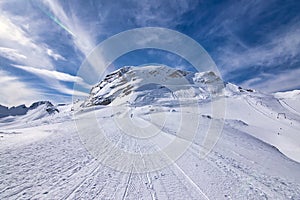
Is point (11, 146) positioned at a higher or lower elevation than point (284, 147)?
higher

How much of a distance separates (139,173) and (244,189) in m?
3.59

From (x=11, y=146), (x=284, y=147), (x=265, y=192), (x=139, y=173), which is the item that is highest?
(x=11, y=146)

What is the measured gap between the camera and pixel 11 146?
9.31 m

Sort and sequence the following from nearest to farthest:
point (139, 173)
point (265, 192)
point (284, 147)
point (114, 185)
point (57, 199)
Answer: point (57, 199)
point (114, 185)
point (265, 192)
point (139, 173)
point (284, 147)

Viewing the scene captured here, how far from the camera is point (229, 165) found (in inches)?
342

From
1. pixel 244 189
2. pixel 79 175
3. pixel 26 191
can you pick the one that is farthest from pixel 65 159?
pixel 244 189

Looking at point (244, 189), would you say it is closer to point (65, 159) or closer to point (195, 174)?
point (195, 174)

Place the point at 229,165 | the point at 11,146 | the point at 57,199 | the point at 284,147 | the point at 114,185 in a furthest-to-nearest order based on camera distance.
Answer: the point at 284,147
the point at 11,146
the point at 229,165
the point at 114,185
the point at 57,199

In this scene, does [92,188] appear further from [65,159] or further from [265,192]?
[265,192]

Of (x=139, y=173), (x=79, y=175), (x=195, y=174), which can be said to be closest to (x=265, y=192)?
(x=195, y=174)

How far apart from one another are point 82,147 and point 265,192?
337 inches

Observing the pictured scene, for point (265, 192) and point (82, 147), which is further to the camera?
point (82, 147)

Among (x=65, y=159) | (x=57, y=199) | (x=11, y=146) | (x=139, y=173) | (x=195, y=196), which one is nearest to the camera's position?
(x=57, y=199)

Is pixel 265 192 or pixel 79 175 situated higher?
pixel 79 175
